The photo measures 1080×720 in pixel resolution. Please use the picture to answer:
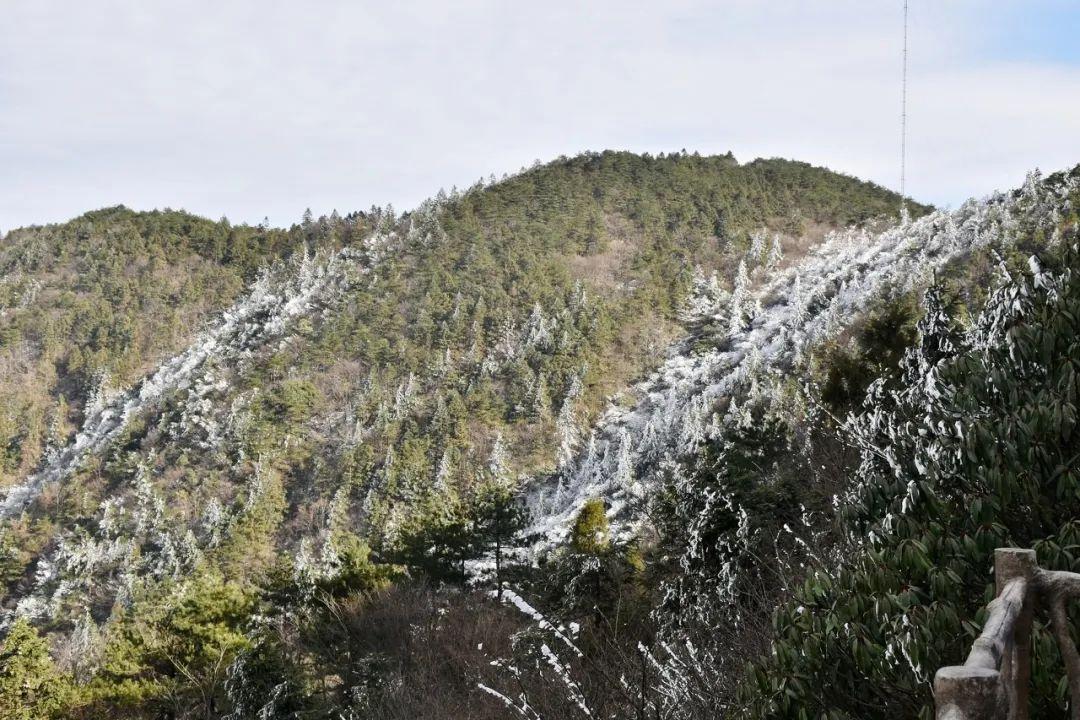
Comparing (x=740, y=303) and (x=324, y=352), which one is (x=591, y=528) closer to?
(x=740, y=303)

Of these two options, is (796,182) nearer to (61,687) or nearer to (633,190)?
(633,190)

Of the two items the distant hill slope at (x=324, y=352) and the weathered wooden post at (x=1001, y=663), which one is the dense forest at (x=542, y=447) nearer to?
the distant hill slope at (x=324, y=352)

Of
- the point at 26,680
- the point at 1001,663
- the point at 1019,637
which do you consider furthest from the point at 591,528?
the point at 1001,663

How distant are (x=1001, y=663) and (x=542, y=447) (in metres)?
70.1

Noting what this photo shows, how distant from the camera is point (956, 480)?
443 cm

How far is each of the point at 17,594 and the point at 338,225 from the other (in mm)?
70078

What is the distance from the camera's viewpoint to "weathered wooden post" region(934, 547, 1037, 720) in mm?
1380

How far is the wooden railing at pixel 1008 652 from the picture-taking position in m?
1.38

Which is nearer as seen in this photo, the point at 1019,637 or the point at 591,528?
the point at 1019,637

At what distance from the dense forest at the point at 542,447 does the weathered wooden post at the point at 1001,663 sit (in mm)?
1326

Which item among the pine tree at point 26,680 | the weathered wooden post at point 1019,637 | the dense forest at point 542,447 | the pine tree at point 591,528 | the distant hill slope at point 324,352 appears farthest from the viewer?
the distant hill slope at point 324,352

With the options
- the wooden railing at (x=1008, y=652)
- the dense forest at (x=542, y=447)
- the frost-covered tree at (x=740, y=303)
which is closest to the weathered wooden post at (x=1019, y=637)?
the wooden railing at (x=1008, y=652)

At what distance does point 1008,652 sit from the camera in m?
1.67

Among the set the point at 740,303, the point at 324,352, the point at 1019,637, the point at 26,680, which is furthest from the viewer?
the point at 740,303
